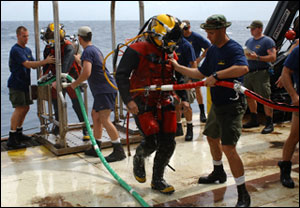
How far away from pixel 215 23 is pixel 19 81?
4.00m

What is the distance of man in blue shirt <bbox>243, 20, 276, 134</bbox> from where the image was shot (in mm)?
7008

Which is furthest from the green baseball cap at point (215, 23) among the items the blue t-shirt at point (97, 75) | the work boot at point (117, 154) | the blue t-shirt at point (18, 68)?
the blue t-shirt at point (18, 68)

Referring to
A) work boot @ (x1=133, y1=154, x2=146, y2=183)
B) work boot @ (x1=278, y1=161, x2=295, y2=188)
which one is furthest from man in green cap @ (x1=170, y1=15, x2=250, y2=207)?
work boot @ (x1=133, y1=154, x2=146, y2=183)

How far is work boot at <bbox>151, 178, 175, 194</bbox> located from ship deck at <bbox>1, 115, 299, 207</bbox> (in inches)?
2.2

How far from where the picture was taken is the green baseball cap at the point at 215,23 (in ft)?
13.4

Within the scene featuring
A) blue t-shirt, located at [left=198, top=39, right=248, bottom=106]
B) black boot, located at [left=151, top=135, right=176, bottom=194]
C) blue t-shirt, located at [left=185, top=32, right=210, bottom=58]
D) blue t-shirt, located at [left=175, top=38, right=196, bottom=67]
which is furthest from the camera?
blue t-shirt, located at [left=185, top=32, right=210, bottom=58]

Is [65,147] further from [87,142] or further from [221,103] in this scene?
[221,103]

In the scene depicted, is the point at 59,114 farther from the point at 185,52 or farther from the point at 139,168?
the point at 139,168

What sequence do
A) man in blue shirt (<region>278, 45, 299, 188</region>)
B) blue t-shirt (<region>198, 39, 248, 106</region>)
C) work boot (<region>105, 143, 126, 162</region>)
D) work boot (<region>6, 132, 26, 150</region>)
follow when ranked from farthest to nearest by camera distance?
work boot (<region>6, 132, 26, 150</region>) → work boot (<region>105, 143, 126, 162</region>) → man in blue shirt (<region>278, 45, 299, 188</region>) → blue t-shirt (<region>198, 39, 248, 106</region>)

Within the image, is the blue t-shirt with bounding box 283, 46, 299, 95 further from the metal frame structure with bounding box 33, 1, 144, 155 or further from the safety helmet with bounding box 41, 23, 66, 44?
the safety helmet with bounding box 41, 23, 66, 44

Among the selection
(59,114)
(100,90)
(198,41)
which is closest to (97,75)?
(100,90)

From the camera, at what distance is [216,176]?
188 inches

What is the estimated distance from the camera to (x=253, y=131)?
289 inches

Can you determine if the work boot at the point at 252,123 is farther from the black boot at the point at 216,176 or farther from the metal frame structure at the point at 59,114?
the black boot at the point at 216,176
